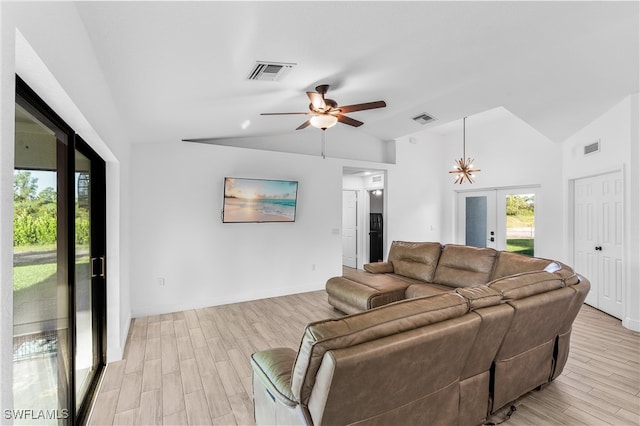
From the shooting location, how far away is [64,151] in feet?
5.72

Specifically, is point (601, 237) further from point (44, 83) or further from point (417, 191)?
point (44, 83)

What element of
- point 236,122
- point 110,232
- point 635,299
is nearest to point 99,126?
point 110,232

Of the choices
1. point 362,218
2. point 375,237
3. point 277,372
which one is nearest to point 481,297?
point 277,372

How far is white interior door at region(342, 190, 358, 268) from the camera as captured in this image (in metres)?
7.63

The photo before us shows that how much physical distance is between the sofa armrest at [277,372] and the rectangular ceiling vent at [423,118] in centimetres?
422

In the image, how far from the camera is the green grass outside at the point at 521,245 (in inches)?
235

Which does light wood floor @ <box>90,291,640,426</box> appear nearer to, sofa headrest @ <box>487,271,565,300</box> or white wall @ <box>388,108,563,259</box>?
sofa headrest @ <box>487,271,565,300</box>

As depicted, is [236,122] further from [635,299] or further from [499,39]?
[635,299]

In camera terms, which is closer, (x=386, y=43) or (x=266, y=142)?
(x=386, y=43)

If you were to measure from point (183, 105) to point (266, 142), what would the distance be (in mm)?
2299

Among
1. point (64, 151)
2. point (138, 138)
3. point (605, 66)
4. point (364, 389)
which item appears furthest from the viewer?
point (138, 138)

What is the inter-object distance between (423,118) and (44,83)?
189 inches

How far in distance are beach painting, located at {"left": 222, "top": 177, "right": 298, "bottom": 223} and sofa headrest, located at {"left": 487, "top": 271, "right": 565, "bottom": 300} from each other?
3.56m

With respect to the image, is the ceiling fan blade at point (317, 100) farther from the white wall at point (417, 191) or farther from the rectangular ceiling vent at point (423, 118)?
the white wall at point (417, 191)
